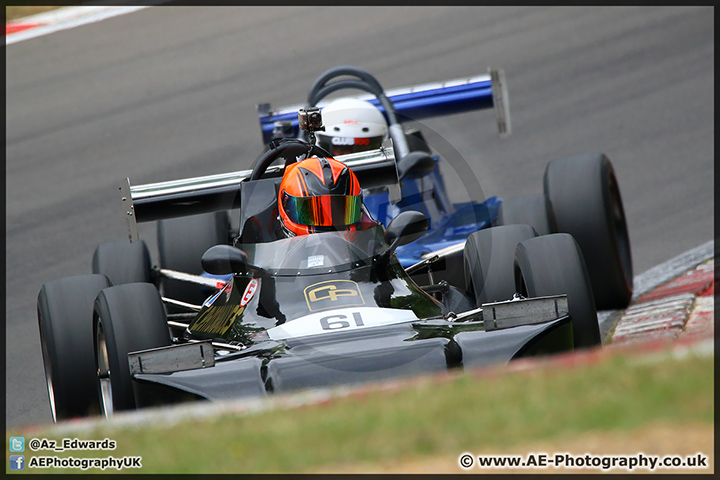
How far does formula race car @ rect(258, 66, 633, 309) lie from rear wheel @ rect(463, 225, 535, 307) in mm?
28

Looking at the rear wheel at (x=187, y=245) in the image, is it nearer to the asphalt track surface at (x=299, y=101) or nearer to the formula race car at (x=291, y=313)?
the formula race car at (x=291, y=313)

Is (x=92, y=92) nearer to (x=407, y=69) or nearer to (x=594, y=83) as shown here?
(x=407, y=69)

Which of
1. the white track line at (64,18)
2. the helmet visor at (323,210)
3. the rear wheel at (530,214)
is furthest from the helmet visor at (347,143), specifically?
the white track line at (64,18)

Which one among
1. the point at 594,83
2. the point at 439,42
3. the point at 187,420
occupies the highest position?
the point at 439,42

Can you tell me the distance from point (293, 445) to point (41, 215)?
8986mm

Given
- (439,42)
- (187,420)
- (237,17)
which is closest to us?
(187,420)

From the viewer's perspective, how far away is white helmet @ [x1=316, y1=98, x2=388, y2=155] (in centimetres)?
802

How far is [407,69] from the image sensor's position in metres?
15.2

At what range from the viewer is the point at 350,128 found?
8008mm

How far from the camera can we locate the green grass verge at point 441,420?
10.5 feet

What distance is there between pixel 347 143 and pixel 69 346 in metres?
3.33

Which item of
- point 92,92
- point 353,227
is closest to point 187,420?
point 353,227

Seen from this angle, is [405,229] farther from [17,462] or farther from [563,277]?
[17,462]

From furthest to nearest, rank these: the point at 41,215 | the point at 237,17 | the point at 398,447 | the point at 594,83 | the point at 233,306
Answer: the point at 237,17 → the point at 594,83 → the point at 41,215 → the point at 233,306 → the point at 398,447
